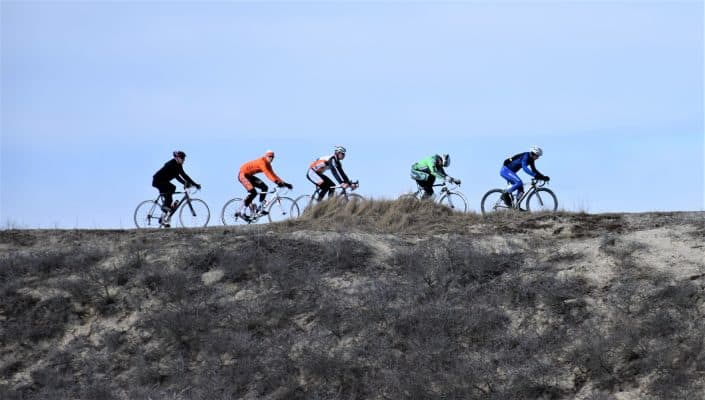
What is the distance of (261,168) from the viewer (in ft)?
84.3

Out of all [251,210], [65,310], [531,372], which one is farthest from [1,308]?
[531,372]

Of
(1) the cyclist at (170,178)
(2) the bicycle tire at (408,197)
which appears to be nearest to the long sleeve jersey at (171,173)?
(1) the cyclist at (170,178)

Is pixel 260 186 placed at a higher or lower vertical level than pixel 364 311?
higher

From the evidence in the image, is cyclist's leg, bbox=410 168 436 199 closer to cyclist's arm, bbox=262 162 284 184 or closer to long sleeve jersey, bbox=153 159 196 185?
cyclist's arm, bbox=262 162 284 184

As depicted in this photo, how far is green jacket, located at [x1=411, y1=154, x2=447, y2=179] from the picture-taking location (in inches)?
1021

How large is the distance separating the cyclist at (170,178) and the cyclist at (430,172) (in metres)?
4.93

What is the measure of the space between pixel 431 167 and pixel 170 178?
18.4ft

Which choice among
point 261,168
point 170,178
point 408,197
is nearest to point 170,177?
point 170,178

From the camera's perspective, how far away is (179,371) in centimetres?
1869

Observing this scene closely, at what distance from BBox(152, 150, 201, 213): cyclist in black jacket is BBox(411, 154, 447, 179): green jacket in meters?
5.00

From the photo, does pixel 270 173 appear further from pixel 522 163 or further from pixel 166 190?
pixel 522 163

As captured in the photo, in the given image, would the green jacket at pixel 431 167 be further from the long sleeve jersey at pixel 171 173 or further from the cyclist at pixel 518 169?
the long sleeve jersey at pixel 171 173

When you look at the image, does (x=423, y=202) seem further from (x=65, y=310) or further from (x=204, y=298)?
(x=65, y=310)

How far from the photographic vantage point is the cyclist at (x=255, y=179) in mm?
25688
